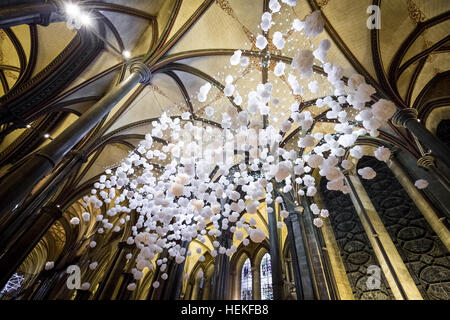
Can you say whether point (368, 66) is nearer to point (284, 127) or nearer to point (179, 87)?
point (284, 127)

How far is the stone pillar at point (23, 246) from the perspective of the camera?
21.7 ft

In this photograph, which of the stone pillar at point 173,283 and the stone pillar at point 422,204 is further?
the stone pillar at point 173,283

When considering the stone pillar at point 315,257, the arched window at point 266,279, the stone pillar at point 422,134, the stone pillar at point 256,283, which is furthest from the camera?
the stone pillar at point 256,283

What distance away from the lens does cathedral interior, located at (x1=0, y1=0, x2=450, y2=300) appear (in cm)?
489

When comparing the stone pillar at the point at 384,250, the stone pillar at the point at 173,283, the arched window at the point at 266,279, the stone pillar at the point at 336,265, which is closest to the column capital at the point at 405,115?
the stone pillar at the point at 384,250

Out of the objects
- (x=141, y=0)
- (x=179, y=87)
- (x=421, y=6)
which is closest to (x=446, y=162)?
(x=421, y=6)

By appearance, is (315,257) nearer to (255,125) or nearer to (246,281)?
(255,125)

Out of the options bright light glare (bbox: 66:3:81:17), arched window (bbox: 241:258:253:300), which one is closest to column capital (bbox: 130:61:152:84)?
bright light glare (bbox: 66:3:81:17)

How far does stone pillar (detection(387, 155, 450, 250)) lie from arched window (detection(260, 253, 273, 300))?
642cm

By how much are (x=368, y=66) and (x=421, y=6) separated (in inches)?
66.1

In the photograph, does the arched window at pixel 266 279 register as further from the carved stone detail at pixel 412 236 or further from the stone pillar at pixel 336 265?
the carved stone detail at pixel 412 236

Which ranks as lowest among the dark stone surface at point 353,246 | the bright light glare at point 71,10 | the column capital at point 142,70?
the dark stone surface at point 353,246

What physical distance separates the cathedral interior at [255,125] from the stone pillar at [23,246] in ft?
0.13

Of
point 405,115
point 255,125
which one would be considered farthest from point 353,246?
point 255,125
